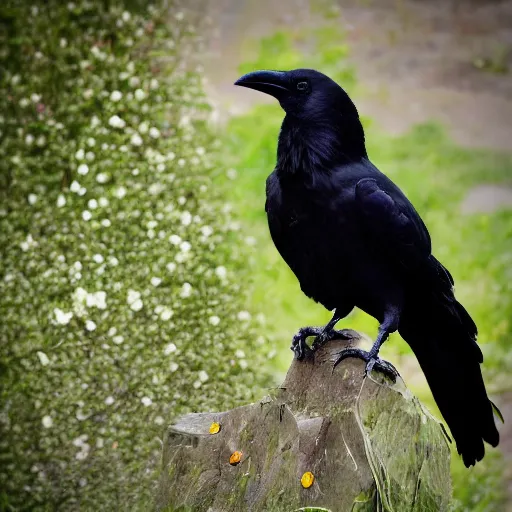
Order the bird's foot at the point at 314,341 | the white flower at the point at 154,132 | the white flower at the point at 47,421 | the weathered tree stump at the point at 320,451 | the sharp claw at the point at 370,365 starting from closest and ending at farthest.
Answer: the weathered tree stump at the point at 320,451 < the sharp claw at the point at 370,365 < the bird's foot at the point at 314,341 < the white flower at the point at 47,421 < the white flower at the point at 154,132

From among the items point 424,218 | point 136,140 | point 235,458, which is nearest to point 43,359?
point 136,140

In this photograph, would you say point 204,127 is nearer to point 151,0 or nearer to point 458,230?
point 151,0

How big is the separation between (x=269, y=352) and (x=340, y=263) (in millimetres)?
1456

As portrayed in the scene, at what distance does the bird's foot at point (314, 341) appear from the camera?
98.1 inches

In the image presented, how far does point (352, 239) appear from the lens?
232cm

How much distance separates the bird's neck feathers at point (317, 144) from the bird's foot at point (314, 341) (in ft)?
1.64

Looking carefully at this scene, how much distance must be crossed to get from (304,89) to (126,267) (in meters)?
1.49

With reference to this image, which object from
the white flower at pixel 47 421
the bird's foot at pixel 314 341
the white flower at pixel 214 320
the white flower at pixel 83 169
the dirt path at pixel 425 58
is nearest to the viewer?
the bird's foot at pixel 314 341

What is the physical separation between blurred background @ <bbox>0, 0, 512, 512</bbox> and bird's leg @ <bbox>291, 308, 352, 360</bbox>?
1.05 m

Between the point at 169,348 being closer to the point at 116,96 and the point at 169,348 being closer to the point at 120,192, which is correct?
the point at 120,192

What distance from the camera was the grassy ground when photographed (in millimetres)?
4230

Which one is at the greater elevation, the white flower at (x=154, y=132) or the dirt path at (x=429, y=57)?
the dirt path at (x=429, y=57)

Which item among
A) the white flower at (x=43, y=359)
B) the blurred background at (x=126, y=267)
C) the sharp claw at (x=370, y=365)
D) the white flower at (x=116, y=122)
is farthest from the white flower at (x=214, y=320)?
the sharp claw at (x=370, y=365)

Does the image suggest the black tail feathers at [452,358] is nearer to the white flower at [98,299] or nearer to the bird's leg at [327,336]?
the bird's leg at [327,336]
